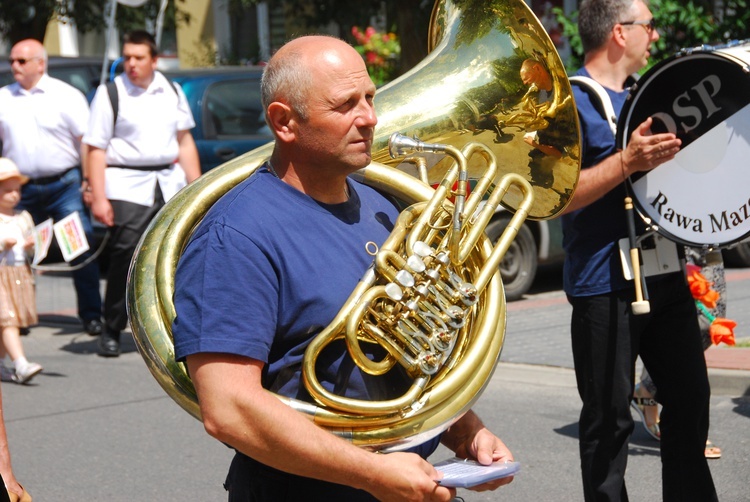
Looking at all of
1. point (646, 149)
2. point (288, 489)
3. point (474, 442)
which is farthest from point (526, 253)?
point (288, 489)

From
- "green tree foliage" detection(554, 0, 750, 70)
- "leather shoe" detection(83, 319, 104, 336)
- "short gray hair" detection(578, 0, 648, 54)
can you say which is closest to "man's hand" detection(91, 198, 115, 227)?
"leather shoe" detection(83, 319, 104, 336)

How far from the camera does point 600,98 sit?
349cm

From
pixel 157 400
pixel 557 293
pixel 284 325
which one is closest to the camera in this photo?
pixel 284 325

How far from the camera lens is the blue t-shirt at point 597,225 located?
3492 mm

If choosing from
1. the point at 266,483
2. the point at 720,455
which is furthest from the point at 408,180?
the point at 720,455

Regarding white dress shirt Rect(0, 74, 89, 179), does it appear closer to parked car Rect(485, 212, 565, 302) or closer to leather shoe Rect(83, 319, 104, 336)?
leather shoe Rect(83, 319, 104, 336)

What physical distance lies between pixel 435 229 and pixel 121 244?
5077 mm

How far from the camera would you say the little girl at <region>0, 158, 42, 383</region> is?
663 cm

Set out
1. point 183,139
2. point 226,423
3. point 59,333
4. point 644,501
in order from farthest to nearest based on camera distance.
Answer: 1. point 59,333
2. point 183,139
3. point 644,501
4. point 226,423

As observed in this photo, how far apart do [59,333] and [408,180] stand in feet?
20.6

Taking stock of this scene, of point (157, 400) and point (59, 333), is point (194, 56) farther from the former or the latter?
point (157, 400)

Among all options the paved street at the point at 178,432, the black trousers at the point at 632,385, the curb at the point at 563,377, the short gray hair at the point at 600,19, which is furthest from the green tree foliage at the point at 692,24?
the black trousers at the point at 632,385

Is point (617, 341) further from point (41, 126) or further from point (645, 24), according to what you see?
point (41, 126)

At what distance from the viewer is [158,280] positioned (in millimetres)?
2336
